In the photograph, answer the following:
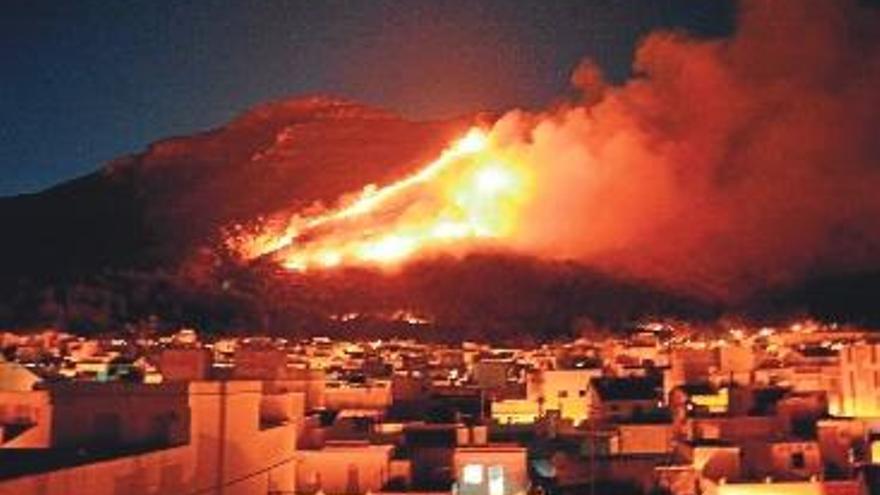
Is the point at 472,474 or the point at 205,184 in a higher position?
the point at 205,184

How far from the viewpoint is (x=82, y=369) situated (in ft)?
169

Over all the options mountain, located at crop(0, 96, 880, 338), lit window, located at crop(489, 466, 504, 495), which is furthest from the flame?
lit window, located at crop(489, 466, 504, 495)

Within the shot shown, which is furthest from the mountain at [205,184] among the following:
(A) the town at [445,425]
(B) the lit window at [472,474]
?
(B) the lit window at [472,474]

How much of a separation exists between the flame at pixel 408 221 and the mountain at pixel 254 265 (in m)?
4.05

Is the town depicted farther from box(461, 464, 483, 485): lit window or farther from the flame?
the flame

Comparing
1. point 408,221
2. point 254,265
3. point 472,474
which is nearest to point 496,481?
point 472,474

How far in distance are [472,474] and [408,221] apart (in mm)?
97489

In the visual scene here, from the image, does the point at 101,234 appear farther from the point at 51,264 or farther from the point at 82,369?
the point at 82,369

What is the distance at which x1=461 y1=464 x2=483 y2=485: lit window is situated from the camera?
31.3 metres

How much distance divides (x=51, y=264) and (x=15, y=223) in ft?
81.5

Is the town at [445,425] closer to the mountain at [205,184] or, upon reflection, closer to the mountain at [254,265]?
the mountain at [254,265]

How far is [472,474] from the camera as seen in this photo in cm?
3139

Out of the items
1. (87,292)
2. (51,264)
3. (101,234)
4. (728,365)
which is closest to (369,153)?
(101,234)

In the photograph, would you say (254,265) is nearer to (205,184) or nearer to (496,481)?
(205,184)
